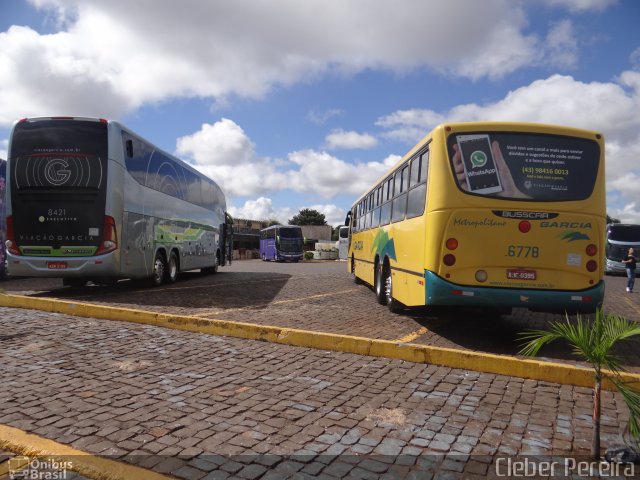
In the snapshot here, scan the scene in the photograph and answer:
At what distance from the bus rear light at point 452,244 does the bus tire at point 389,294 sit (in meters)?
2.67

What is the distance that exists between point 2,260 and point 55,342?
10771 millimetres

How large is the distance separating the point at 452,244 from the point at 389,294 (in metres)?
3.15

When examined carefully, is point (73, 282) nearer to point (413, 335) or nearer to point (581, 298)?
point (413, 335)

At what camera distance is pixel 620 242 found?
81.4 feet

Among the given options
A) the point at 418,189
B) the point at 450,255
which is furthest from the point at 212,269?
the point at 450,255

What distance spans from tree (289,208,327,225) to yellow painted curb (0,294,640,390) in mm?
103257

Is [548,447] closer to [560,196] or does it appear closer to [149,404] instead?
[149,404]

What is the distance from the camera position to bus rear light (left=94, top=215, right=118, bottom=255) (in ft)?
33.1

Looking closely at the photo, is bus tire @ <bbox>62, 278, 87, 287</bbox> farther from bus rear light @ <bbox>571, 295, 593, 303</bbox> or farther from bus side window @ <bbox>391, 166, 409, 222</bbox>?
bus rear light @ <bbox>571, 295, 593, 303</bbox>

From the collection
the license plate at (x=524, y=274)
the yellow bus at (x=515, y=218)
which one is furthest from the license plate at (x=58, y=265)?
the license plate at (x=524, y=274)

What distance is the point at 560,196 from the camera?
20.4 feet

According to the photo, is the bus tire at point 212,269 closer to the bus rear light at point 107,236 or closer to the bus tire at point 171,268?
the bus tire at point 171,268

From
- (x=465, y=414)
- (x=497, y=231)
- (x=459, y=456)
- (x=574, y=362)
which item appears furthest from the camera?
(x=497, y=231)

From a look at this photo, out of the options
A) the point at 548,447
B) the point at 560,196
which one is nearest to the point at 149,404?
the point at 548,447
